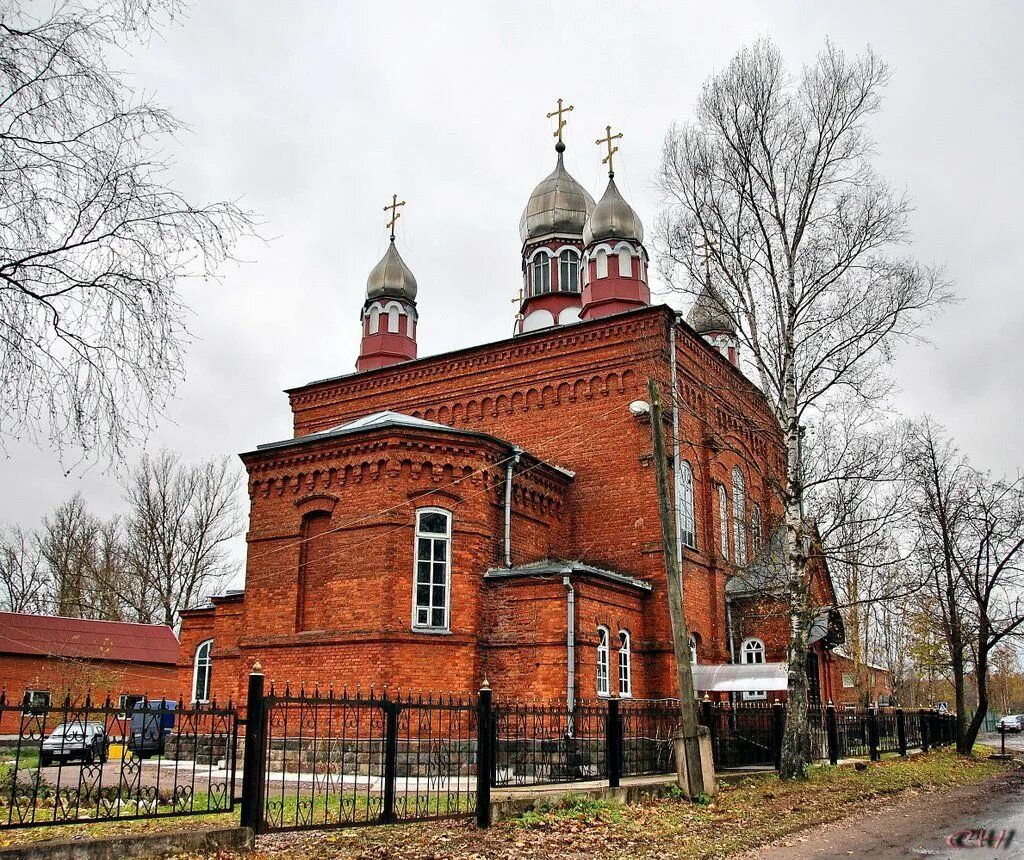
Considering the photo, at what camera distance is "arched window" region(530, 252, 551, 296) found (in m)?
25.5

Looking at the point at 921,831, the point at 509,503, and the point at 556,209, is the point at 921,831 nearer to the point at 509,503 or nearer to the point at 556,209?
the point at 509,503

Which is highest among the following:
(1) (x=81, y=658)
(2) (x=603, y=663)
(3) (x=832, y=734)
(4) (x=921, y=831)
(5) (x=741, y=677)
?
(1) (x=81, y=658)

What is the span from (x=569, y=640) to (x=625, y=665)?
2.38m

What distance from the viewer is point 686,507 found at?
822 inches

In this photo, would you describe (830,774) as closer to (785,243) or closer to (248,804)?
(785,243)

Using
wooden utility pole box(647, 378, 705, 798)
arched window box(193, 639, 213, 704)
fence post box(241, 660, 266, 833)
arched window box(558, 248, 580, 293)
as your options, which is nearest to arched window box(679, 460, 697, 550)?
arched window box(558, 248, 580, 293)

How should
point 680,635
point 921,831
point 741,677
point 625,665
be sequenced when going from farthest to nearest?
point 625,665
point 741,677
point 680,635
point 921,831

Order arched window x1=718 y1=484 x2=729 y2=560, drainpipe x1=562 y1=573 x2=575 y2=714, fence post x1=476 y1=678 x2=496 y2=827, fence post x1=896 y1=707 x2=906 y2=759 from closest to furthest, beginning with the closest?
1. fence post x1=476 y1=678 x2=496 y2=827
2. drainpipe x1=562 y1=573 x2=575 y2=714
3. fence post x1=896 y1=707 x2=906 y2=759
4. arched window x1=718 y1=484 x2=729 y2=560

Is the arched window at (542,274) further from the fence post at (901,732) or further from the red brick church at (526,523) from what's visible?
the fence post at (901,732)

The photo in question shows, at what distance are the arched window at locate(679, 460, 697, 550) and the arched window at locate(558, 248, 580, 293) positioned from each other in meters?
6.52

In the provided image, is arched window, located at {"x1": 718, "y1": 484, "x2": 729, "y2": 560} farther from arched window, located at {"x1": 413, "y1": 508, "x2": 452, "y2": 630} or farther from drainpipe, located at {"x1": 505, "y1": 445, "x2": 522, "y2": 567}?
arched window, located at {"x1": 413, "y1": 508, "x2": 452, "y2": 630}

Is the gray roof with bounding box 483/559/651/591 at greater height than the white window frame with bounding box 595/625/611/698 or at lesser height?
greater

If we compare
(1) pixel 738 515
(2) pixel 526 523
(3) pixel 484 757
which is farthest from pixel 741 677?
(3) pixel 484 757

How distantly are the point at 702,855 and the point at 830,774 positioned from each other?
26.2ft
